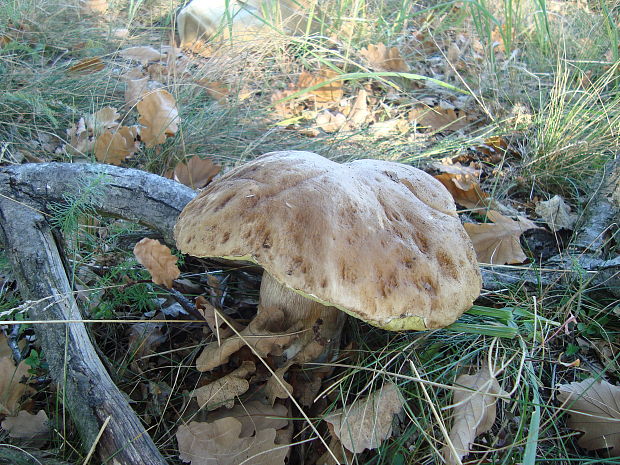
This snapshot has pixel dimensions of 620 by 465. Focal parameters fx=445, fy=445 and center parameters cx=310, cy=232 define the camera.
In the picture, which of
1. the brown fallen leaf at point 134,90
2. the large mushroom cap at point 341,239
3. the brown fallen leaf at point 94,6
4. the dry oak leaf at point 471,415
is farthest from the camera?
the brown fallen leaf at point 94,6

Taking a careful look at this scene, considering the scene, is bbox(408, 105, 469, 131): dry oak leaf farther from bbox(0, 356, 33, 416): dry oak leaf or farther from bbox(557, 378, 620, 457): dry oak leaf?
bbox(0, 356, 33, 416): dry oak leaf

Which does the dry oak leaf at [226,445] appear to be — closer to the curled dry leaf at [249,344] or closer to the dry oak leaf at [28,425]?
the curled dry leaf at [249,344]

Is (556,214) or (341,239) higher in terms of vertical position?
(341,239)

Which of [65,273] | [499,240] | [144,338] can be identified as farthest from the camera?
[499,240]

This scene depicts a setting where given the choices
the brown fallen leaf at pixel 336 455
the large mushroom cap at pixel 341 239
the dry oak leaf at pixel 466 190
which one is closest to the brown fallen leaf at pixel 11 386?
the large mushroom cap at pixel 341 239

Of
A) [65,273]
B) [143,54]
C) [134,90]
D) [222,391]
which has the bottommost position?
[222,391]

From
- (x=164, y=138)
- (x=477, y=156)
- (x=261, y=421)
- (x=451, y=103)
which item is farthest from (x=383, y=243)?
(x=451, y=103)

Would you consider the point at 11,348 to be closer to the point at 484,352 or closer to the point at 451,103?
the point at 484,352

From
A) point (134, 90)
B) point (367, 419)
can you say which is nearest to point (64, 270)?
point (367, 419)

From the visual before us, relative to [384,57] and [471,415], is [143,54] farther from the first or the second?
[471,415]
